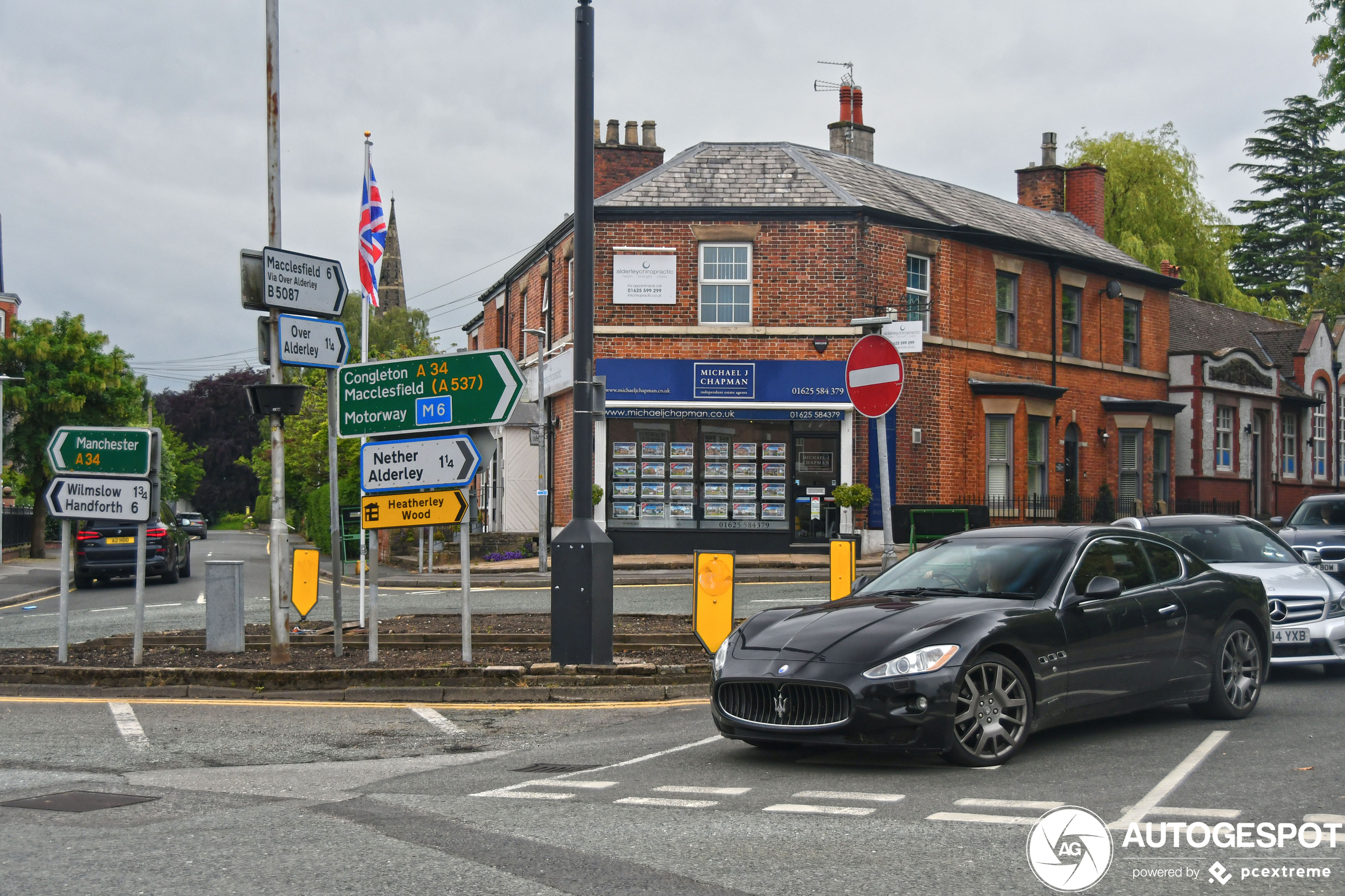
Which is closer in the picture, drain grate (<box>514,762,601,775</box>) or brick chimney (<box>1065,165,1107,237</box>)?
drain grate (<box>514,762,601,775</box>)

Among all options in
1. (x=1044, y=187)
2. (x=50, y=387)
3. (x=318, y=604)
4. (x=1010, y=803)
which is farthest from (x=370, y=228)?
(x=1044, y=187)

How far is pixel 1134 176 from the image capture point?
1759 inches

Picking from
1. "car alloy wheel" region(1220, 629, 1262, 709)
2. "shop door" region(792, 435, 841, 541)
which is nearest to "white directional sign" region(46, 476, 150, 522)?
"car alloy wheel" region(1220, 629, 1262, 709)

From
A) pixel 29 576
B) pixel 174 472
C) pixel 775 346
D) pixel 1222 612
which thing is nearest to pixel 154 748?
pixel 1222 612

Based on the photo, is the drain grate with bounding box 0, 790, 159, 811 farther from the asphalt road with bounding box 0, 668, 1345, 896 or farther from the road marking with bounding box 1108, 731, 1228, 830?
the road marking with bounding box 1108, 731, 1228, 830

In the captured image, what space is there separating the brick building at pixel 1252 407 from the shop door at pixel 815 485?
13.1m

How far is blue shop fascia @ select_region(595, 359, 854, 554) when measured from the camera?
2709 cm

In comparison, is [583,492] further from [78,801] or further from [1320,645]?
[1320,645]

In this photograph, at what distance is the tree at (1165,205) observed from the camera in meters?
44.2

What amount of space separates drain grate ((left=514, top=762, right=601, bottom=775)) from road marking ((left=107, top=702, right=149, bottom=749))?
280 cm

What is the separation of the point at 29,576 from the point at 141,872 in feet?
90.7

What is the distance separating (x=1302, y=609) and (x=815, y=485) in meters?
17.8

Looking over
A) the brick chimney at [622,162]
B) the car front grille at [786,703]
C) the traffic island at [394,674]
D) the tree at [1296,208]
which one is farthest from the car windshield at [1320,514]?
the tree at [1296,208]

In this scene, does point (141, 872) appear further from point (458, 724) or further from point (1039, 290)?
point (1039, 290)
